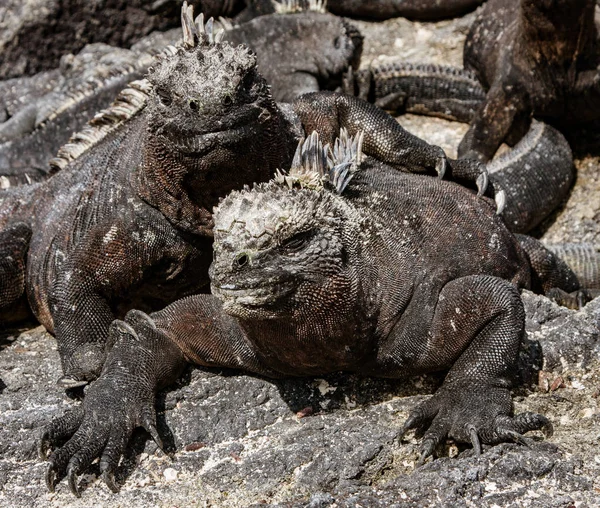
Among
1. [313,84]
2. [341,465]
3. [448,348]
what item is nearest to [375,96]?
[313,84]

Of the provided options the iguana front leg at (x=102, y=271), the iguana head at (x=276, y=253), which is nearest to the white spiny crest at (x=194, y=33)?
the iguana front leg at (x=102, y=271)

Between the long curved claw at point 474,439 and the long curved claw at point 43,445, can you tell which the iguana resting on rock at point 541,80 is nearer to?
the long curved claw at point 474,439

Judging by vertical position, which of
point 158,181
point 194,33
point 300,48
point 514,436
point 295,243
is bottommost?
point 514,436

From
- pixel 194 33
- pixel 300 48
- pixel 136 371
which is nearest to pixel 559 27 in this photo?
pixel 300 48

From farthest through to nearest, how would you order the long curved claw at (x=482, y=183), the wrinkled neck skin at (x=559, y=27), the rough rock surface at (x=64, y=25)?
the rough rock surface at (x=64, y=25), the wrinkled neck skin at (x=559, y=27), the long curved claw at (x=482, y=183)

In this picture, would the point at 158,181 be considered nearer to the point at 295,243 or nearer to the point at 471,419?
the point at 295,243

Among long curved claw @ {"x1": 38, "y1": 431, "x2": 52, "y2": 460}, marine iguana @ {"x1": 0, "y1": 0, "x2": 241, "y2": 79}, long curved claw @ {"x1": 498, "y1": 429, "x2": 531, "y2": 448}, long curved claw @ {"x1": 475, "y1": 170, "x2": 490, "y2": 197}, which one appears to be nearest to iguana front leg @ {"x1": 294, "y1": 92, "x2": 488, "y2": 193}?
long curved claw @ {"x1": 475, "y1": 170, "x2": 490, "y2": 197}

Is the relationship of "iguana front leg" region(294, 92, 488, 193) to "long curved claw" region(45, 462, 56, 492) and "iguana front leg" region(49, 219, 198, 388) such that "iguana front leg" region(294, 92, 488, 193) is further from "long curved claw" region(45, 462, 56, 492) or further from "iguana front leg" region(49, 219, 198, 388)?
"long curved claw" region(45, 462, 56, 492)
